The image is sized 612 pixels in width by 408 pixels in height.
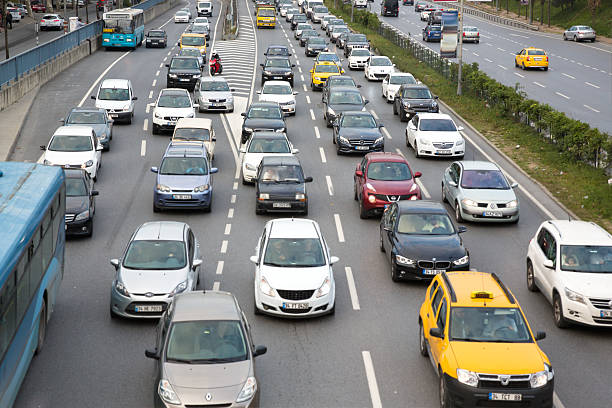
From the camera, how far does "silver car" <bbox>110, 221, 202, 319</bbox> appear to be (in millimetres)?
16188

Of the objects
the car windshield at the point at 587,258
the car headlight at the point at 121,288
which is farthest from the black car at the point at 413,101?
the car headlight at the point at 121,288

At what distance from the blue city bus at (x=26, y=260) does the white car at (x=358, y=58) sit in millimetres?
39321

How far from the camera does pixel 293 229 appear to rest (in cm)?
1848

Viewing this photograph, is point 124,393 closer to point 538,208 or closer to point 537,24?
point 538,208

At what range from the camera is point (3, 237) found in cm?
1256

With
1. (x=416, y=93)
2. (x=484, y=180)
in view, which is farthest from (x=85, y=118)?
(x=484, y=180)

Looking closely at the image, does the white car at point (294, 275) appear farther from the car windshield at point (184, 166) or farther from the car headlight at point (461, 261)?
the car windshield at point (184, 166)

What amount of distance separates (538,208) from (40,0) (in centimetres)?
10727

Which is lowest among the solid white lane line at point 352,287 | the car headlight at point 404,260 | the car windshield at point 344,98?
the solid white lane line at point 352,287

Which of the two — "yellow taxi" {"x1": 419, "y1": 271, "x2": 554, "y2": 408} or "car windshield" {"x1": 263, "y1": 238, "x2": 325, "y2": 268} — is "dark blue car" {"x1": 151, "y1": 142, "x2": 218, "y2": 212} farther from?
"yellow taxi" {"x1": 419, "y1": 271, "x2": 554, "y2": 408}

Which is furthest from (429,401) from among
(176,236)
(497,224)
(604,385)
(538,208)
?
(538,208)

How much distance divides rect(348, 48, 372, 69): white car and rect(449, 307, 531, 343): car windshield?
4236 cm

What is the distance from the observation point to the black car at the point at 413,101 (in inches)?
1497

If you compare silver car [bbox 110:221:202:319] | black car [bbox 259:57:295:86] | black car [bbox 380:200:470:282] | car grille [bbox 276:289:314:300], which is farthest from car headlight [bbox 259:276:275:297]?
black car [bbox 259:57:295:86]
